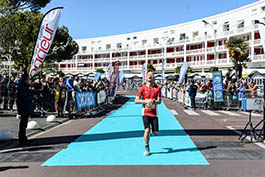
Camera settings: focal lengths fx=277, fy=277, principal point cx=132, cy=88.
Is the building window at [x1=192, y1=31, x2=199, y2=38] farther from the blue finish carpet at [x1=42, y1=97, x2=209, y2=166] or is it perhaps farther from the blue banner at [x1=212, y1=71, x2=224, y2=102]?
the blue finish carpet at [x1=42, y1=97, x2=209, y2=166]

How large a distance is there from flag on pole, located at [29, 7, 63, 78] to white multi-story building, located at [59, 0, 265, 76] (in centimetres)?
2808

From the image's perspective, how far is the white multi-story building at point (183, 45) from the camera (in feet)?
159

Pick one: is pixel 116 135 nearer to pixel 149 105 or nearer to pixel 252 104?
pixel 149 105

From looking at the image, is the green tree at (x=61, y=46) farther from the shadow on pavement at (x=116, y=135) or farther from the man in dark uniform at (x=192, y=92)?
the shadow on pavement at (x=116, y=135)

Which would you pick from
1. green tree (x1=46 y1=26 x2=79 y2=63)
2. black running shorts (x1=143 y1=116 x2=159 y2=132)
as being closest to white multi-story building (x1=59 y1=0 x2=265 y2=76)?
green tree (x1=46 y1=26 x2=79 y2=63)

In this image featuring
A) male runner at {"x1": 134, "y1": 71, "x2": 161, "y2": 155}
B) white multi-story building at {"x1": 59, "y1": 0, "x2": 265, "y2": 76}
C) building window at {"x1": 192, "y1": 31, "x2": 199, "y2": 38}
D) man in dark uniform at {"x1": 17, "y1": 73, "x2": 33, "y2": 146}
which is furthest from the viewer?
building window at {"x1": 192, "y1": 31, "x2": 199, "y2": 38}

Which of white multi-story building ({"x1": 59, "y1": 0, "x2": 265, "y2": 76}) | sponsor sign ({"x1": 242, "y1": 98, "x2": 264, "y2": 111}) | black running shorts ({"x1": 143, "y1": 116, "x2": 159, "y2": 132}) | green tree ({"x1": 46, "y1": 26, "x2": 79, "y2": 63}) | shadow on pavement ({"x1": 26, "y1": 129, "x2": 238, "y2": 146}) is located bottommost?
shadow on pavement ({"x1": 26, "y1": 129, "x2": 238, "y2": 146})

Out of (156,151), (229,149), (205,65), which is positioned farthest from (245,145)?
(205,65)

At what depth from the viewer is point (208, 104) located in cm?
1759

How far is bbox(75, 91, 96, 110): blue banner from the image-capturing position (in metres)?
12.8

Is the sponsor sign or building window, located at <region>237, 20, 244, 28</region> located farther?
building window, located at <region>237, 20, 244, 28</region>

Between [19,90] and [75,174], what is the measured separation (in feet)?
10.9

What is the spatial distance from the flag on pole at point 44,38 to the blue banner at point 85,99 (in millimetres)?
2983

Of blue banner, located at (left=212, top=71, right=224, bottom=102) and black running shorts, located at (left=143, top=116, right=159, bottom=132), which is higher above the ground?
blue banner, located at (left=212, top=71, right=224, bottom=102)
